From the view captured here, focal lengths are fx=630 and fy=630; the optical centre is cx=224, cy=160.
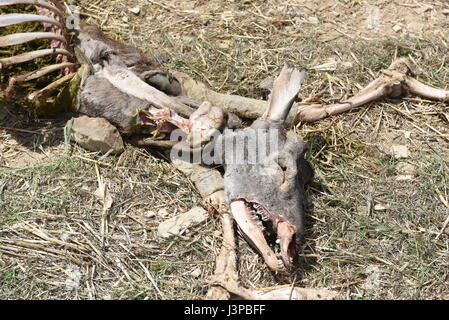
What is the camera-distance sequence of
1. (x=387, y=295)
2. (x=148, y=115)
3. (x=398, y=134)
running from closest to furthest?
(x=387, y=295) → (x=148, y=115) → (x=398, y=134)

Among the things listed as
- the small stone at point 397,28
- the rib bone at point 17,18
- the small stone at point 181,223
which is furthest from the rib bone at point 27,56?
the small stone at point 397,28

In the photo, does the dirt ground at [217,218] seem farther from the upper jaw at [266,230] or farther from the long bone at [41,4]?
the long bone at [41,4]

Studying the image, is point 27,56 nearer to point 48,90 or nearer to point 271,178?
point 48,90

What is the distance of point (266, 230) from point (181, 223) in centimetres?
49

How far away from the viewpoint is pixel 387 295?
333 centimetres

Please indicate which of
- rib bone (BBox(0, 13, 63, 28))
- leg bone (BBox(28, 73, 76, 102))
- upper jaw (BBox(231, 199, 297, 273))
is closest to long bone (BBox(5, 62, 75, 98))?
leg bone (BBox(28, 73, 76, 102))

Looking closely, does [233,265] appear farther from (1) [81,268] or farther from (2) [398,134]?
(2) [398,134]

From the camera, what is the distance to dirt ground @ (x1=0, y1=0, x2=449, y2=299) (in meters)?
3.36

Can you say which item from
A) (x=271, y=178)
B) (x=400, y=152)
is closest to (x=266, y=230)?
(x=271, y=178)

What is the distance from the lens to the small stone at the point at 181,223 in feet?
11.6

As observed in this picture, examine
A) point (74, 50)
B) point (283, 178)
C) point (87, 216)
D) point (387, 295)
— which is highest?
point (74, 50)

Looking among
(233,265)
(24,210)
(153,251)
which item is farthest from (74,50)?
(233,265)

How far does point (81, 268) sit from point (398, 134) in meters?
2.19

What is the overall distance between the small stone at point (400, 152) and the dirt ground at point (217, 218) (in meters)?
0.04
